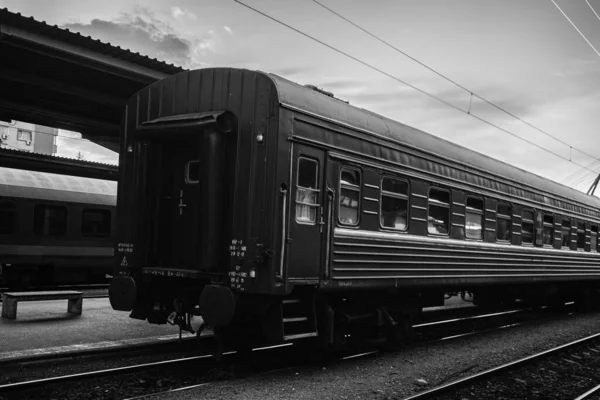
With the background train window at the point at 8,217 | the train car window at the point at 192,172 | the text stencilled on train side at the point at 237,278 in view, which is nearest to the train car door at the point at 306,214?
the text stencilled on train side at the point at 237,278

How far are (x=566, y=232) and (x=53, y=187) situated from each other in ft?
46.3

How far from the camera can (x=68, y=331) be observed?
9.38 m

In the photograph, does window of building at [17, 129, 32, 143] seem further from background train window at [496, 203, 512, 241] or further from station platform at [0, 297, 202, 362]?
background train window at [496, 203, 512, 241]

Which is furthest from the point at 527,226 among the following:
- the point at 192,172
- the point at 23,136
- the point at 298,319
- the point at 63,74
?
the point at 23,136

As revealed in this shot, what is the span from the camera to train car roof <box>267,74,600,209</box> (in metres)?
7.27

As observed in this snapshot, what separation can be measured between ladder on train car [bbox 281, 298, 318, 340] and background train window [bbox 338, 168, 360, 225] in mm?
1244

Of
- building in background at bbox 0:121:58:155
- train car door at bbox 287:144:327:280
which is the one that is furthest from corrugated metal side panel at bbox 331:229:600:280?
building in background at bbox 0:121:58:155

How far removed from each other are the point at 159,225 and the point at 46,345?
2453mm

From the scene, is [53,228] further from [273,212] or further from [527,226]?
[527,226]

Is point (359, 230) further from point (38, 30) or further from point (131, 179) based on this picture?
point (38, 30)

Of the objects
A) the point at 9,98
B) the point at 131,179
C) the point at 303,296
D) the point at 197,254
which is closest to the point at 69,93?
the point at 9,98

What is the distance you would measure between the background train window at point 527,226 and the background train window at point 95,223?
1170cm

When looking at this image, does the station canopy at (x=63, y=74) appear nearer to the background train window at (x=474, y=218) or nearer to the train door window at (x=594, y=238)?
the background train window at (x=474, y=218)

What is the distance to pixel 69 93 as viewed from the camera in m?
13.9
